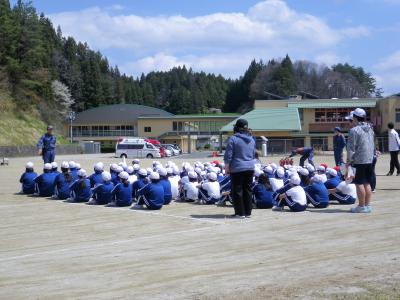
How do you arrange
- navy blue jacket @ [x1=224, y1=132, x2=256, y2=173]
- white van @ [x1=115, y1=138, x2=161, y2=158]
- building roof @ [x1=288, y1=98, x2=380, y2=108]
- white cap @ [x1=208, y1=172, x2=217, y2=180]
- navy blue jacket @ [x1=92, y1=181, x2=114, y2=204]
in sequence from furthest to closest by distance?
1. building roof @ [x1=288, y1=98, x2=380, y2=108]
2. white van @ [x1=115, y1=138, x2=161, y2=158]
3. navy blue jacket @ [x1=92, y1=181, x2=114, y2=204]
4. white cap @ [x1=208, y1=172, x2=217, y2=180]
5. navy blue jacket @ [x1=224, y1=132, x2=256, y2=173]

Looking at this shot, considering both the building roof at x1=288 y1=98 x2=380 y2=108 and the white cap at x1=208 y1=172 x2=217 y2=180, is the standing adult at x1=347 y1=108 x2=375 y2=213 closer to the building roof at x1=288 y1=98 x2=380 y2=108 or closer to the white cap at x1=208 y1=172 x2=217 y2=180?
the white cap at x1=208 y1=172 x2=217 y2=180

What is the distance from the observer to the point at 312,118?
7256 centimetres

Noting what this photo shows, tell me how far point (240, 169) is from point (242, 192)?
422 millimetres

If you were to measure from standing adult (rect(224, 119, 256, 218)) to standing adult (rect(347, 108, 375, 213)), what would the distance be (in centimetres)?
186

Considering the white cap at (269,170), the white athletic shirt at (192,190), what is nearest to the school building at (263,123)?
the white cap at (269,170)

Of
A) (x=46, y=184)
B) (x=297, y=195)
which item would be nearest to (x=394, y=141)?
(x=297, y=195)

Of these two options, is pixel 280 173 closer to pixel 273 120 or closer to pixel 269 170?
pixel 269 170

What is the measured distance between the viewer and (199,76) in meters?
178

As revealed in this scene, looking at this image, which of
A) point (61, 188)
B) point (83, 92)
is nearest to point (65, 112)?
point (83, 92)

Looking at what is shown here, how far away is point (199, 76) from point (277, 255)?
17167 cm

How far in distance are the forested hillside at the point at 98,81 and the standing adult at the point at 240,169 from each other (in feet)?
213

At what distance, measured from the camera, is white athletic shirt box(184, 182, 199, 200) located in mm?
13500

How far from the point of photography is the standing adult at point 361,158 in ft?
35.8

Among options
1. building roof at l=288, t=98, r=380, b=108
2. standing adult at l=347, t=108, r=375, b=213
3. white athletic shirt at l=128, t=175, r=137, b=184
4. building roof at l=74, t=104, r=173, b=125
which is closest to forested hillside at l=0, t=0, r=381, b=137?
building roof at l=74, t=104, r=173, b=125
